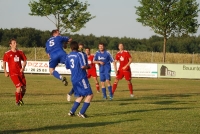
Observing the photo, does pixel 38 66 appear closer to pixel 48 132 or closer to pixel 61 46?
pixel 61 46

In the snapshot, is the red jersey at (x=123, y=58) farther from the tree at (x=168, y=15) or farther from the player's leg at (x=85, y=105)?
the tree at (x=168, y=15)

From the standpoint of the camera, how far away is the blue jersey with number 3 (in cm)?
1180

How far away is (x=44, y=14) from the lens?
154ft

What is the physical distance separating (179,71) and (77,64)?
2883 centimetres

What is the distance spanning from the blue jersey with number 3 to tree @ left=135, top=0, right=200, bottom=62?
36241mm

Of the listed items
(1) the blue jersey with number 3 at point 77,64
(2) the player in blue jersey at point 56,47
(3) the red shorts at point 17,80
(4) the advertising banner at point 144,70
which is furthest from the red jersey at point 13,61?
(4) the advertising banner at point 144,70

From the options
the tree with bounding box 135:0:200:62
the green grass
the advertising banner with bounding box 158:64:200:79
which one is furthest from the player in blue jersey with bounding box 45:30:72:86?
the tree with bounding box 135:0:200:62

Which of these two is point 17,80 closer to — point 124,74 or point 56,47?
point 56,47

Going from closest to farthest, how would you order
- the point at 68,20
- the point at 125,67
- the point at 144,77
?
the point at 125,67 → the point at 144,77 → the point at 68,20

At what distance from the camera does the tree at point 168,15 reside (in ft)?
156

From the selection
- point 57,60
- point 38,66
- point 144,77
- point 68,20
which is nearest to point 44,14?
point 68,20

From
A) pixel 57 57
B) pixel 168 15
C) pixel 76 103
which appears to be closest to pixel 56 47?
pixel 57 57

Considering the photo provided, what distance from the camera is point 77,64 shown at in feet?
38.8

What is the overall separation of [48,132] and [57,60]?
18.6ft
